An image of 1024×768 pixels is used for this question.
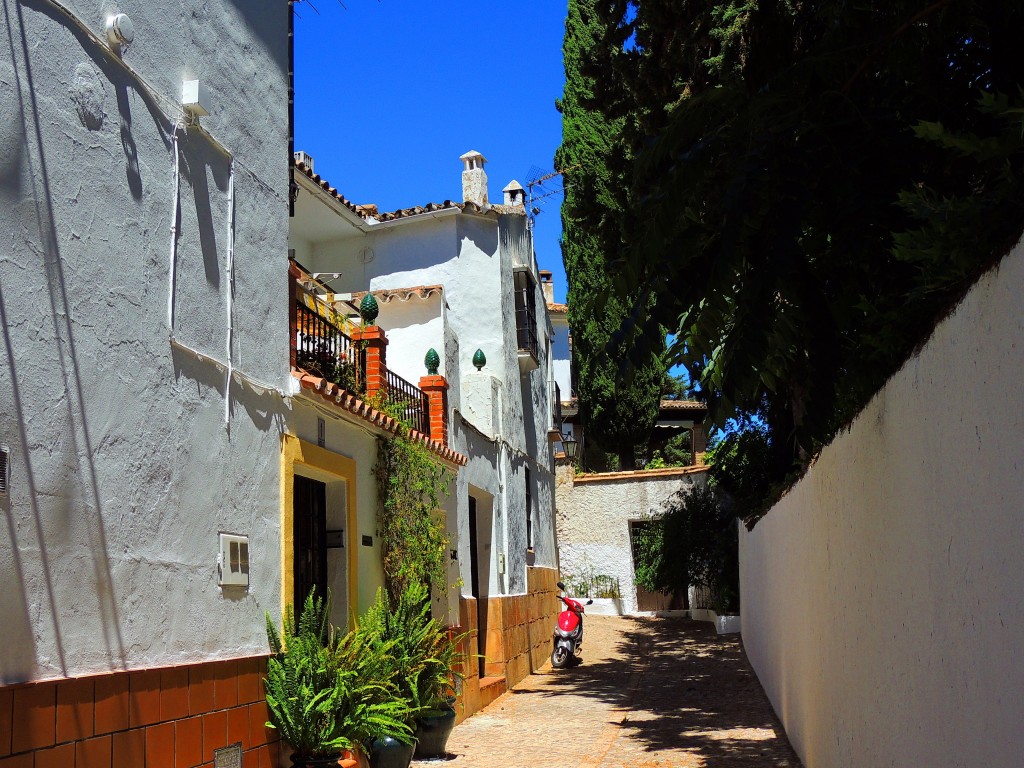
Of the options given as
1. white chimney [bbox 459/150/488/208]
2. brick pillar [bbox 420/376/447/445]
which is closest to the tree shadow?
brick pillar [bbox 420/376/447/445]

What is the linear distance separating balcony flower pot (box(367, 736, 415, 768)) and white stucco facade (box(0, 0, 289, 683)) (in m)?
1.67

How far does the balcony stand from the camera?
375 inches

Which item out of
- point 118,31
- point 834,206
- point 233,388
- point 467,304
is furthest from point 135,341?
point 467,304

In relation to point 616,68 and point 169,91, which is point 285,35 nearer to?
point 169,91

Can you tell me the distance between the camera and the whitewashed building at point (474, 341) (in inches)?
558

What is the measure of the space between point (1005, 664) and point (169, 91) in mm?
5985

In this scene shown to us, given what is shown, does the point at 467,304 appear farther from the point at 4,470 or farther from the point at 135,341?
the point at 4,470

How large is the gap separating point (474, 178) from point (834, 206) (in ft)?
47.5

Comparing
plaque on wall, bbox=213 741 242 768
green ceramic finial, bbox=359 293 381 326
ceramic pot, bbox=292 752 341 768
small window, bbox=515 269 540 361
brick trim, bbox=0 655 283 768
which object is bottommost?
ceramic pot, bbox=292 752 341 768

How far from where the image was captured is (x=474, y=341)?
1711cm

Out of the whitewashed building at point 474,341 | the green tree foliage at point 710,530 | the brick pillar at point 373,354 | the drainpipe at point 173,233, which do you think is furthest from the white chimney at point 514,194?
the drainpipe at point 173,233

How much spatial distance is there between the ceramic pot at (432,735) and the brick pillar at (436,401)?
3.84 meters

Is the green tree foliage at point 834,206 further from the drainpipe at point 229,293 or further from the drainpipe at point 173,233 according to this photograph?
A: the drainpipe at point 229,293

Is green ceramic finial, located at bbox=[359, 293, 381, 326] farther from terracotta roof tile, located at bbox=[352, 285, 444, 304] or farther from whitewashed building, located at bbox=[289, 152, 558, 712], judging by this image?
terracotta roof tile, located at bbox=[352, 285, 444, 304]
